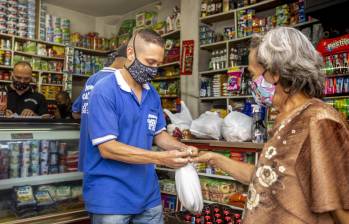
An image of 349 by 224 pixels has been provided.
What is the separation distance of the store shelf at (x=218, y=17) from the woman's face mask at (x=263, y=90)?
11.4ft

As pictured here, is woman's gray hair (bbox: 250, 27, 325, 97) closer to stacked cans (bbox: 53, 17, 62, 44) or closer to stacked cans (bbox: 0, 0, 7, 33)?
stacked cans (bbox: 0, 0, 7, 33)

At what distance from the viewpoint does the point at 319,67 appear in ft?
3.64

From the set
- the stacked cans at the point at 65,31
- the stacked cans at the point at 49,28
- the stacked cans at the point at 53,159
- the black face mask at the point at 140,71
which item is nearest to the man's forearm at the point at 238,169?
the black face mask at the point at 140,71

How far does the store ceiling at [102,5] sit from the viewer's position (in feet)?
21.2

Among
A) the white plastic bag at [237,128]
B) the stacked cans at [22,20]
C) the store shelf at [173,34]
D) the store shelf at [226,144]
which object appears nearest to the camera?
the store shelf at [226,144]

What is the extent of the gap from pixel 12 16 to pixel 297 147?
586cm

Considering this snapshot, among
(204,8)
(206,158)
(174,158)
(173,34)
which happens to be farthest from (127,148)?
(173,34)

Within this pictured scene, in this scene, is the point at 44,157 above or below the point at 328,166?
below

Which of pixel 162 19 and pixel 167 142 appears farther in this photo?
pixel 162 19

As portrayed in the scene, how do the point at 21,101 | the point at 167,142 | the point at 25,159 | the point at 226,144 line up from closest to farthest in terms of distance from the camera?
the point at 167,142 < the point at 25,159 < the point at 226,144 < the point at 21,101

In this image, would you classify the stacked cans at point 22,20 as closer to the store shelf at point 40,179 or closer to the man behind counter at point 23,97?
the man behind counter at point 23,97

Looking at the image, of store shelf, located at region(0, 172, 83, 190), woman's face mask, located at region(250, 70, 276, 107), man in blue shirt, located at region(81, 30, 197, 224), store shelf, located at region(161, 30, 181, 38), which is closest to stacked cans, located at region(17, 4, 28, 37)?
store shelf, located at region(161, 30, 181, 38)

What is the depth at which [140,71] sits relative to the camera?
1.72 m

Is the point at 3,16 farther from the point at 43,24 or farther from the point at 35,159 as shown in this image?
the point at 35,159
